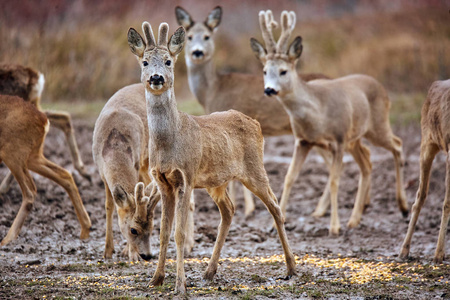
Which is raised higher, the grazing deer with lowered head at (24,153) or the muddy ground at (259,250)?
the grazing deer with lowered head at (24,153)

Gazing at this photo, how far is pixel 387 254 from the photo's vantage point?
28.4ft

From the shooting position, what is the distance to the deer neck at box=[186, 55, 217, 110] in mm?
11852

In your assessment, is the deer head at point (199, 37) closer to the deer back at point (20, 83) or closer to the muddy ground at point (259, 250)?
the muddy ground at point (259, 250)

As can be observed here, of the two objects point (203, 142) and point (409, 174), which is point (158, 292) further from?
point (409, 174)

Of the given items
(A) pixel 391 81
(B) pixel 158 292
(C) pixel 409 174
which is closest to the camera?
(B) pixel 158 292

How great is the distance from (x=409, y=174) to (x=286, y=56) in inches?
129

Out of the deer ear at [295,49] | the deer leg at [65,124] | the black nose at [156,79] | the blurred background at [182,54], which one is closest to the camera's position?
the black nose at [156,79]

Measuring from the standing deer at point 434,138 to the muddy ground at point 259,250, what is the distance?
232 millimetres

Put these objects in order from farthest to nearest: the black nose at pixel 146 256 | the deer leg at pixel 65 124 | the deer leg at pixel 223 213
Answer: the deer leg at pixel 65 124
the black nose at pixel 146 256
the deer leg at pixel 223 213

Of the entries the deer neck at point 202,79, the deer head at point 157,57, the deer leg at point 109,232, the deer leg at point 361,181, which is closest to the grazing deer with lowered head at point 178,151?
the deer head at point 157,57

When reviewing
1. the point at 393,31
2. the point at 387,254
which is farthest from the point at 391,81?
the point at 387,254

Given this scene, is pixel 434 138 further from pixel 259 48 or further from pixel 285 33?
pixel 259 48

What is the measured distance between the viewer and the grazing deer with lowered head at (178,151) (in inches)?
252

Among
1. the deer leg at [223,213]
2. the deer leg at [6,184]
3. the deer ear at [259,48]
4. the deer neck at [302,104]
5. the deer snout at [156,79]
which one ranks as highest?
the deer ear at [259,48]
